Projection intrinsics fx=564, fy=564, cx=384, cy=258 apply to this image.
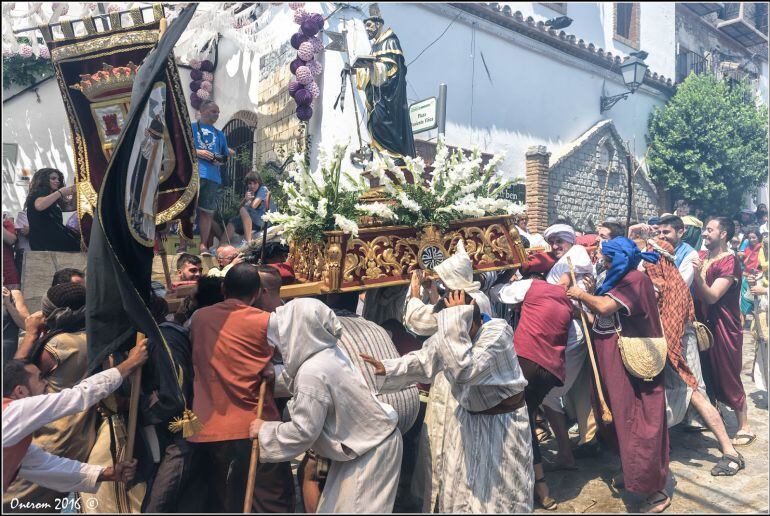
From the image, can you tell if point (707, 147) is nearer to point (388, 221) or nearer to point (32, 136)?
point (388, 221)

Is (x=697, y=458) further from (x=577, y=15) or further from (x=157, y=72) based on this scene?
(x=577, y=15)

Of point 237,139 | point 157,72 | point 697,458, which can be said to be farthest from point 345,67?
point 697,458

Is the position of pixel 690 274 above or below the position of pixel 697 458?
above

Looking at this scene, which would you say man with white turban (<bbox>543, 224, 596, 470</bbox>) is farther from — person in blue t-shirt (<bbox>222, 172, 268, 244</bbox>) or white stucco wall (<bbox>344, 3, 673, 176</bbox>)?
white stucco wall (<bbox>344, 3, 673, 176</bbox>)

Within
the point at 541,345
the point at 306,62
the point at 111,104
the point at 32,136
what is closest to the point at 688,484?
the point at 541,345

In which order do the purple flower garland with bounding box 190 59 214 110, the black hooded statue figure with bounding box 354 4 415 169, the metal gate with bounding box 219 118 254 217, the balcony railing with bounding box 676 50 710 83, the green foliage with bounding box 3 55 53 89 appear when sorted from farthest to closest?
the balcony railing with bounding box 676 50 710 83
the purple flower garland with bounding box 190 59 214 110
the metal gate with bounding box 219 118 254 217
the green foliage with bounding box 3 55 53 89
the black hooded statue figure with bounding box 354 4 415 169

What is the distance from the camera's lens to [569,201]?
1384 centimetres

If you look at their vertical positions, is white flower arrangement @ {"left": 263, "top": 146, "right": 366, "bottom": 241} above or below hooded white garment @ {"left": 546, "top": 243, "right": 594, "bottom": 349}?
above

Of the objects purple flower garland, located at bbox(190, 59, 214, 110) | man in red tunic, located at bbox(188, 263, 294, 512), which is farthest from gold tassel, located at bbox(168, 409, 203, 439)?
purple flower garland, located at bbox(190, 59, 214, 110)

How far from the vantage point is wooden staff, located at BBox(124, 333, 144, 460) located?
9.91 feet

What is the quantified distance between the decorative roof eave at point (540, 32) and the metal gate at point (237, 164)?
515 centimetres

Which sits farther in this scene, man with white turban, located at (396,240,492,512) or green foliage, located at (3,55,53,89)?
green foliage, located at (3,55,53,89)

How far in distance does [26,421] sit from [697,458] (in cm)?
514

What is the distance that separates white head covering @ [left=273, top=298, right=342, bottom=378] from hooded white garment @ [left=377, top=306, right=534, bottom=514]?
2.27 ft
